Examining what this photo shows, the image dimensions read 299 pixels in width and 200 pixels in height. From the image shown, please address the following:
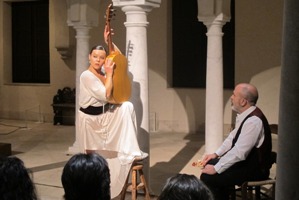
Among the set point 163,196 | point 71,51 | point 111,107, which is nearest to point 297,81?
point 163,196

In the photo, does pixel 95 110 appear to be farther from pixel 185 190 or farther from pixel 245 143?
pixel 185 190

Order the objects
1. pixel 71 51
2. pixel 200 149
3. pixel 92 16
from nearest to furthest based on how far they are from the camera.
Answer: pixel 92 16, pixel 200 149, pixel 71 51

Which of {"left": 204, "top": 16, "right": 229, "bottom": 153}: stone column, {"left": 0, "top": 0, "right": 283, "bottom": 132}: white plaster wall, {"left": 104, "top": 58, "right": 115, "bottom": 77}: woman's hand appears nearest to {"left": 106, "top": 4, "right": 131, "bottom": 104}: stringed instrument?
{"left": 104, "top": 58, "right": 115, "bottom": 77}: woman's hand

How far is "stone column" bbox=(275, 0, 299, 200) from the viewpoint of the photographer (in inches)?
85.0

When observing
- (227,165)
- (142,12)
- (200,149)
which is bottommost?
(200,149)

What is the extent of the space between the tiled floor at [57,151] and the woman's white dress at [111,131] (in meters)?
0.74

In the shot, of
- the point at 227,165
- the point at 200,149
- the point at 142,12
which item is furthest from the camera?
Answer: the point at 200,149

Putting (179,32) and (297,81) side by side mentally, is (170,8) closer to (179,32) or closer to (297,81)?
(179,32)

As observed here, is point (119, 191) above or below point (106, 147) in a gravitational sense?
below

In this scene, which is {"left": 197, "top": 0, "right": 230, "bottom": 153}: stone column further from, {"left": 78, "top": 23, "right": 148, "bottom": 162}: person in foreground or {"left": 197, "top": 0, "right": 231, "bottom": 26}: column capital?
{"left": 78, "top": 23, "right": 148, "bottom": 162}: person in foreground

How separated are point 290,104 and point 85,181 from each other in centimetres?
99

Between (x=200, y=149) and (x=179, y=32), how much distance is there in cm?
364

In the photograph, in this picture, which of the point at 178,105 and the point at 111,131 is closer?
the point at 111,131

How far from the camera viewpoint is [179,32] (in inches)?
489
